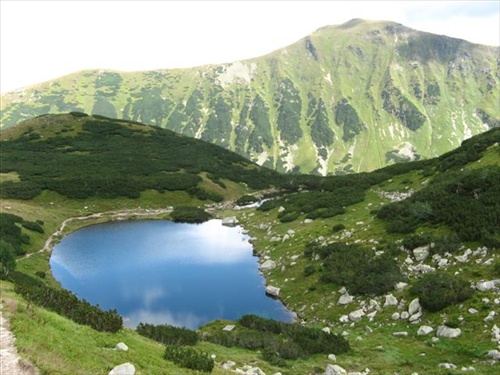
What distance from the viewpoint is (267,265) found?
44.0 m

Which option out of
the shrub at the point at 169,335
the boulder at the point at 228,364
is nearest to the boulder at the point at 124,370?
the boulder at the point at 228,364

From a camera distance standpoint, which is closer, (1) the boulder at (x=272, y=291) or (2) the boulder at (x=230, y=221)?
(1) the boulder at (x=272, y=291)

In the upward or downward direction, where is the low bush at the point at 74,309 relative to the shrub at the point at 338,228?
upward

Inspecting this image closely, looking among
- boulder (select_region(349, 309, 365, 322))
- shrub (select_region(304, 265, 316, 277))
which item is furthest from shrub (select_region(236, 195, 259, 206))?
boulder (select_region(349, 309, 365, 322))

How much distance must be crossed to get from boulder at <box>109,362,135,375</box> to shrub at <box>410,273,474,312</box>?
18.6 m

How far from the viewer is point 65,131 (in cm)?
12775

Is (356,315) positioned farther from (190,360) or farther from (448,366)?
(190,360)

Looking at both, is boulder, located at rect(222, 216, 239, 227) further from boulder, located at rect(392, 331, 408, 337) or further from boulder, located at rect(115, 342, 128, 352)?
boulder, located at rect(115, 342, 128, 352)

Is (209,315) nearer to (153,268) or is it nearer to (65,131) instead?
(153,268)

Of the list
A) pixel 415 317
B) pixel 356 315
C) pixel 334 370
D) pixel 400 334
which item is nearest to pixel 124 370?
pixel 334 370

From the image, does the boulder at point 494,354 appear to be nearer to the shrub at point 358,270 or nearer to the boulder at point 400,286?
the boulder at point 400,286

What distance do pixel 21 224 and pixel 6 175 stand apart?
123 feet

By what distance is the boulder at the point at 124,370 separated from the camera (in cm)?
1199

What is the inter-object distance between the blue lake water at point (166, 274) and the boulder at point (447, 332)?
13.0 metres
